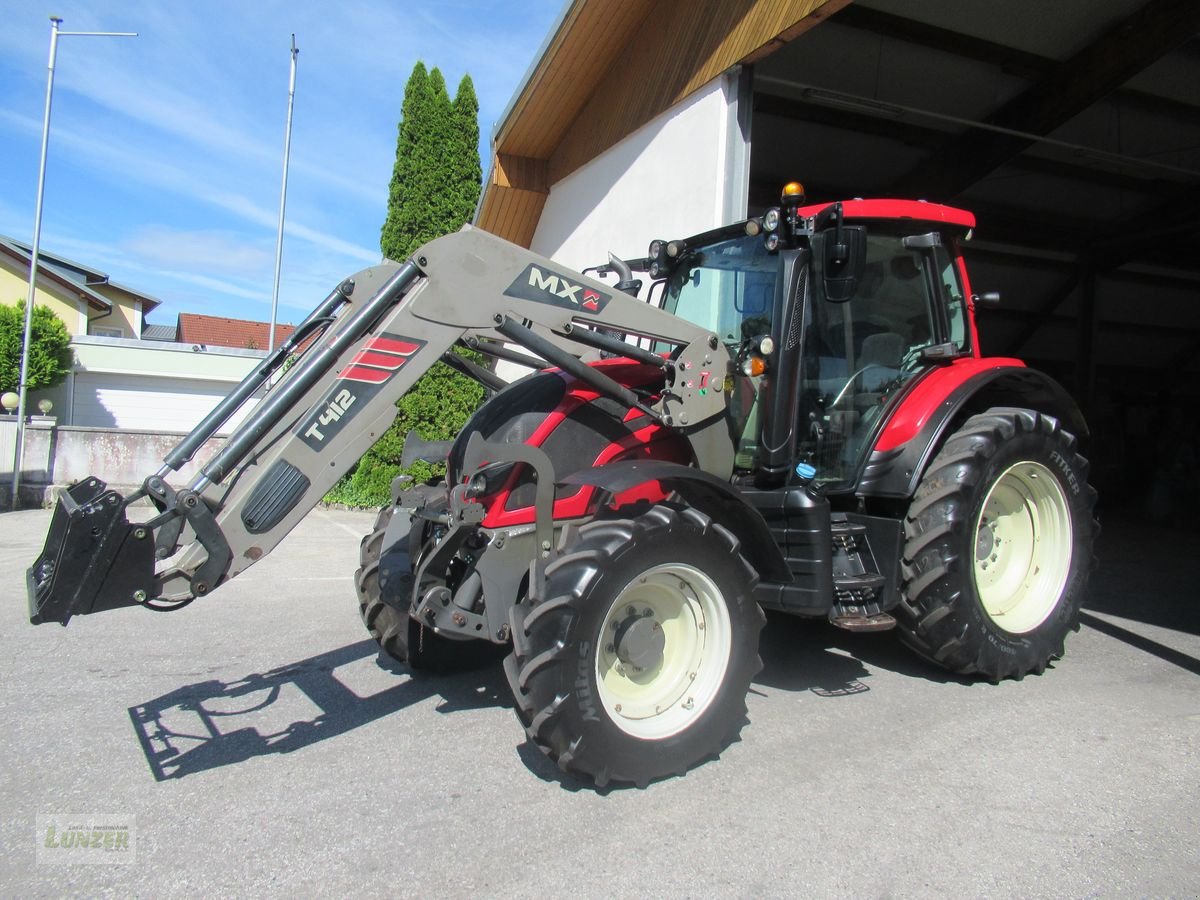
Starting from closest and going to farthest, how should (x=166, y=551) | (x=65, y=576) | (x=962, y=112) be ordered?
1. (x=65, y=576)
2. (x=166, y=551)
3. (x=962, y=112)

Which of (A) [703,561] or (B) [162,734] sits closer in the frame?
(A) [703,561]

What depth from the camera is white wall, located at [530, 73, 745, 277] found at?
7.33m

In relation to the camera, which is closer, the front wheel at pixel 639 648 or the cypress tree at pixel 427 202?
the front wheel at pixel 639 648

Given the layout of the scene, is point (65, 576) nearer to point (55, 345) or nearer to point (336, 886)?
point (336, 886)

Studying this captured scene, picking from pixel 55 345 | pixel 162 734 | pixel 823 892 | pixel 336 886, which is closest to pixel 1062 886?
pixel 823 892

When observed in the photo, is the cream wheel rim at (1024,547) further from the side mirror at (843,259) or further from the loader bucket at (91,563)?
the loader bucket at (91,563)

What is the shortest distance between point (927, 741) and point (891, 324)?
7.28ft

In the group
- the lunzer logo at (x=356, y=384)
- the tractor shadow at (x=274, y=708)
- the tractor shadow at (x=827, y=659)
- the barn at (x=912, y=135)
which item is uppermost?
the barn at (x=912, y=135)

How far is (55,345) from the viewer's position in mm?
18578

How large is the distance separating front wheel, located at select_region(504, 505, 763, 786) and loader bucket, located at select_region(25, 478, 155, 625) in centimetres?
135

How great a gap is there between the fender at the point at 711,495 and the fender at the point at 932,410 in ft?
2.93

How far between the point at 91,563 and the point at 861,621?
325 cm

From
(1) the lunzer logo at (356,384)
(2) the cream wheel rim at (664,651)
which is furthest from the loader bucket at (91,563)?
(2) the cream wheel rim at (664,651)

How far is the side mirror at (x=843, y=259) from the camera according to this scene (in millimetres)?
3961
